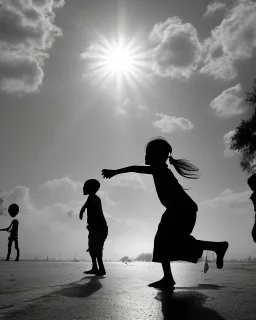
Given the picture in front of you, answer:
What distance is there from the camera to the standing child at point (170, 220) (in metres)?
4.00

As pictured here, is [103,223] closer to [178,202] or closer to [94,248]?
[94,248]

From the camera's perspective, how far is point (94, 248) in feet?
22.5

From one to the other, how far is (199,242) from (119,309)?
2025 millimetres

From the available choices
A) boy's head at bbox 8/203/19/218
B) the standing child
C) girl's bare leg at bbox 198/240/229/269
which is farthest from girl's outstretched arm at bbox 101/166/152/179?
boy's head at bbox 8/203/19/218

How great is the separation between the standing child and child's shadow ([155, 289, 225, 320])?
1037 mm

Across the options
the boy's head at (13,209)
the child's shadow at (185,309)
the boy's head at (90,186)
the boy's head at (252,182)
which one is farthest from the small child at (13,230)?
the child's shadow at (185,309)

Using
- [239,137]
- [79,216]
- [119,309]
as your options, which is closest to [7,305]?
[119,309]

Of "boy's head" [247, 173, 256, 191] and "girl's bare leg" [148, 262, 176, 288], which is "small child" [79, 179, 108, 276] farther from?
"boy's head" [247, 173, 256, 191]

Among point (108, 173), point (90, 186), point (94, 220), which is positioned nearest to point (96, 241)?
point (94, 220)

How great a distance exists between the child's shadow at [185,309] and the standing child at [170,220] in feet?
3.40

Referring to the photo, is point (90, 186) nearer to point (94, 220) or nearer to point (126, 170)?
point (94, 220)

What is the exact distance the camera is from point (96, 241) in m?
6.92

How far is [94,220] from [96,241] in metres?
0.46

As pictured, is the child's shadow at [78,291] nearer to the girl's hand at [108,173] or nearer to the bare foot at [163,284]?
the bare foot at [163,284]
